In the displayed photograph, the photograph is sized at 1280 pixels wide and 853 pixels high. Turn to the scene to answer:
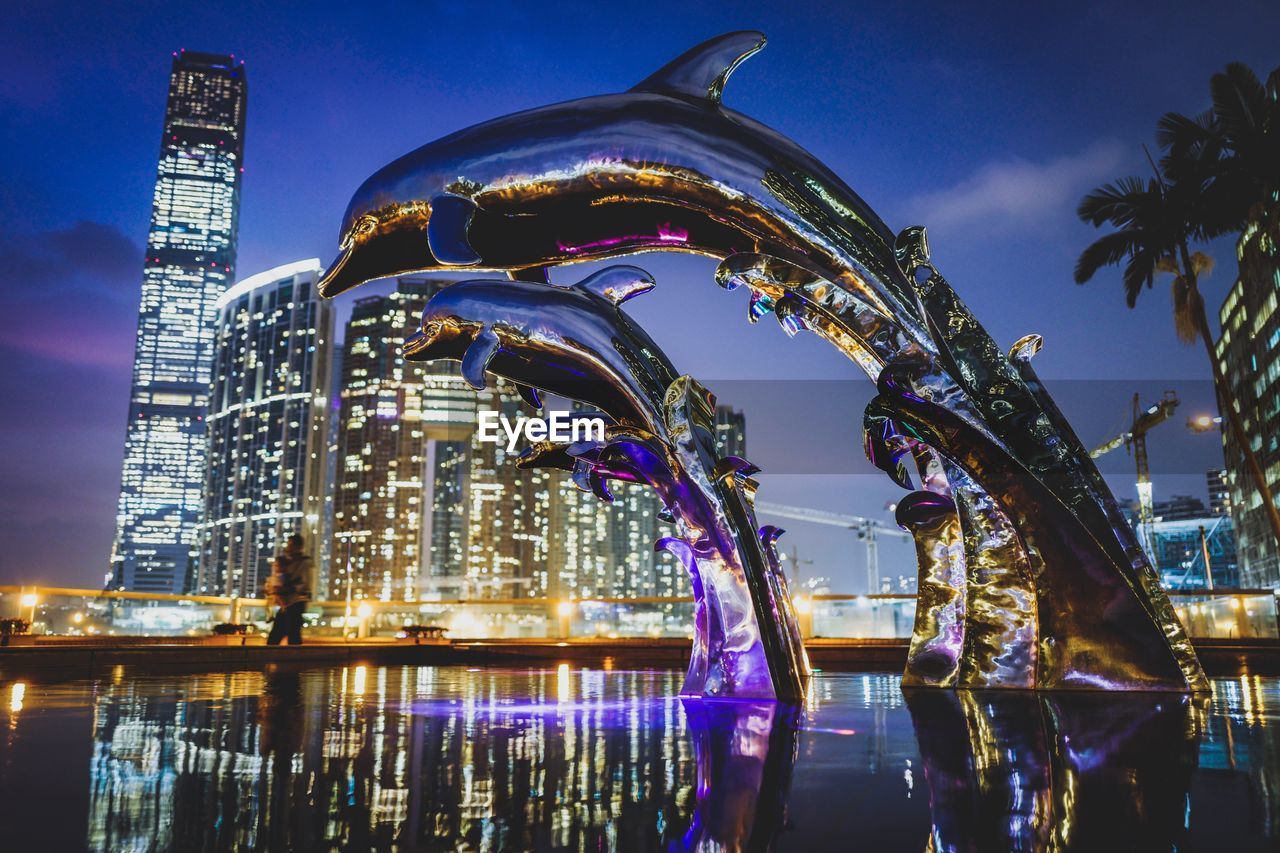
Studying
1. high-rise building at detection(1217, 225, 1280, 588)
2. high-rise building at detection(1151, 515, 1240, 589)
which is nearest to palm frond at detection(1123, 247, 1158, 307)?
high-rise building at detection(1217, 225, 1280, 588)

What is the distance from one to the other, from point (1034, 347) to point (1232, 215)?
Result: 14434mm

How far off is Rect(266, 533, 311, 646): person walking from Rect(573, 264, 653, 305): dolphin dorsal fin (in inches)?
512

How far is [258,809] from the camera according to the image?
2.81m

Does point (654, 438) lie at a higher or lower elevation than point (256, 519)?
lower

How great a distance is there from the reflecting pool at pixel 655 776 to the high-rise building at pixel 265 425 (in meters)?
159

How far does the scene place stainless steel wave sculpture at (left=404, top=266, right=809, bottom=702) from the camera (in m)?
6.96

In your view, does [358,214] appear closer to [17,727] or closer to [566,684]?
[17,727]

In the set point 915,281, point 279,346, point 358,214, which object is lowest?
point 915,281

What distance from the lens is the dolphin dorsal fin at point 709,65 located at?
690 centimetres

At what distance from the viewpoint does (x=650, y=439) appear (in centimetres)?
769

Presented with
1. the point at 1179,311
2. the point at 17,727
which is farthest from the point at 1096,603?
the point at 1179,311

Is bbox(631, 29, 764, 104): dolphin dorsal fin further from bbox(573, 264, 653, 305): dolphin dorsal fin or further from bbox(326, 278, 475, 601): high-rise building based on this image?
bbox(326, 278, 475, 601): high-rise building

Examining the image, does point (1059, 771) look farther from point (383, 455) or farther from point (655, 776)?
point (383, 455)

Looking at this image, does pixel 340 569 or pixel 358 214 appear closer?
pixel 358 214
